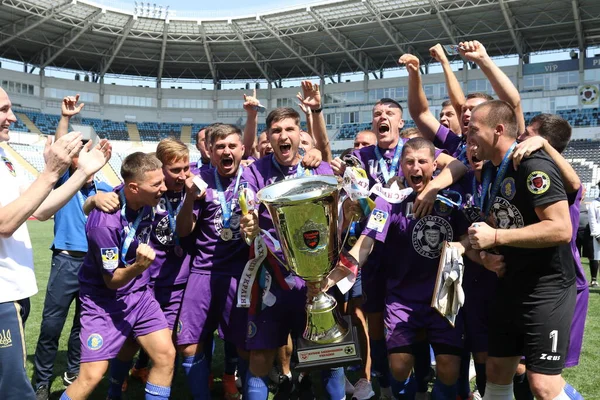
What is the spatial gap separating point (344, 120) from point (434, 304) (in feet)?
115

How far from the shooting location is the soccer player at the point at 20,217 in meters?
2.41

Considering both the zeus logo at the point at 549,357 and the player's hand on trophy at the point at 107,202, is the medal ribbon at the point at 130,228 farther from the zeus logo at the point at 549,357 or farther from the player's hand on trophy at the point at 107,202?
the zeus logo at the point at 549,357

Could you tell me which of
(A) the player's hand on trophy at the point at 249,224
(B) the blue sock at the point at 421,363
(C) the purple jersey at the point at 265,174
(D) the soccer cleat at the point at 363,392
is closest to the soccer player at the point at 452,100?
(C) the purple jersey at the point at 265,174

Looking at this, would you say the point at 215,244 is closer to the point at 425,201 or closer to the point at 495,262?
the point at 425,201

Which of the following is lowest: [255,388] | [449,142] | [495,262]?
[255,388]

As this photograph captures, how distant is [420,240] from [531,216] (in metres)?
0.83

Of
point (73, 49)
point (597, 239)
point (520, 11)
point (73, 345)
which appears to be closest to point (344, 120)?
point (520, 11)

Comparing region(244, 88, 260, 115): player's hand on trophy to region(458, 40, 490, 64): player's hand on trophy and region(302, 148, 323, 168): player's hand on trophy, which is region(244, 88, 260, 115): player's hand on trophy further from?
region(458, 40, 490, 64): player's hand on trophy

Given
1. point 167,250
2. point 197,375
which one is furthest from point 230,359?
point 167,250

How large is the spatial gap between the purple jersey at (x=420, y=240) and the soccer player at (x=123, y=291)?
153 cm

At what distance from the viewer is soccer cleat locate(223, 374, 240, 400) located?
4.36m

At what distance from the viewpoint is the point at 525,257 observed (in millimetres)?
2881

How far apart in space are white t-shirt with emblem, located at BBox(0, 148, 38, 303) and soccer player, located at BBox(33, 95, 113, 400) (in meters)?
1.44

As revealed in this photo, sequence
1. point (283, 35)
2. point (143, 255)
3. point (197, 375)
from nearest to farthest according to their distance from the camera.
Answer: point (143, 255), point (197, 375), point (283, 35)
